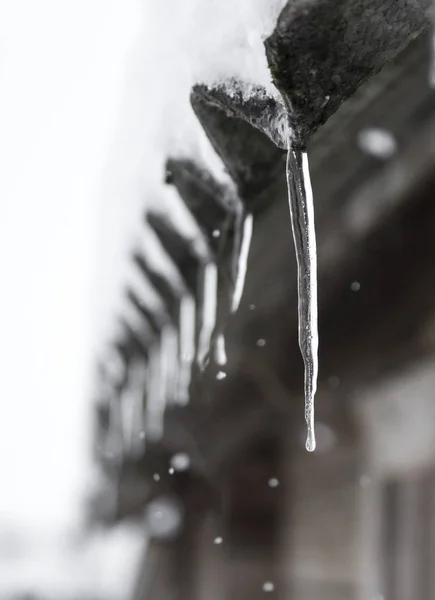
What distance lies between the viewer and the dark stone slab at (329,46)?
Answer: 69cm

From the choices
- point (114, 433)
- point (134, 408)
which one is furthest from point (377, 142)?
point (114, 433)

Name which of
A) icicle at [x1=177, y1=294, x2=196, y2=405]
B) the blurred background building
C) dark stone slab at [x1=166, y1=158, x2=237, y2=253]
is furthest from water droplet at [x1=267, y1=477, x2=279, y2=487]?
dark stone slab at [x1=166, y1=158, x2=237, y2=253]

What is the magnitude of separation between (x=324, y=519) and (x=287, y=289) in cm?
132

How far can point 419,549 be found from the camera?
2471 mm

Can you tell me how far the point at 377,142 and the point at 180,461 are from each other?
10.5 feet

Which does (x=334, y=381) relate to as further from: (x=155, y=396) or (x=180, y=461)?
(x=180, y=461)

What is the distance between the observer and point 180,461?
4.54 m

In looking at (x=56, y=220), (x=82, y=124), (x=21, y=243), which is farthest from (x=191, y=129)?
(x=21, y=243)

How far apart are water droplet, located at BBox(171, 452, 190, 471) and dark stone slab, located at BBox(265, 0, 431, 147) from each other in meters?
3.82

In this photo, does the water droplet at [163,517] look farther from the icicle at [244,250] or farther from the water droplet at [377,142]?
the icicle at [244,250]

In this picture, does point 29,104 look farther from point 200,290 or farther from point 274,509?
point 200,290

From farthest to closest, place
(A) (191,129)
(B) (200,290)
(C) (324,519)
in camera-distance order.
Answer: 1. (C) (324,519)
2. (B) (200,290)
3. (A) (191,129)

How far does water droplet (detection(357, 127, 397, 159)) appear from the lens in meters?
1.80

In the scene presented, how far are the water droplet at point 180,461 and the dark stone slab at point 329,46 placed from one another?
12.5 feet
